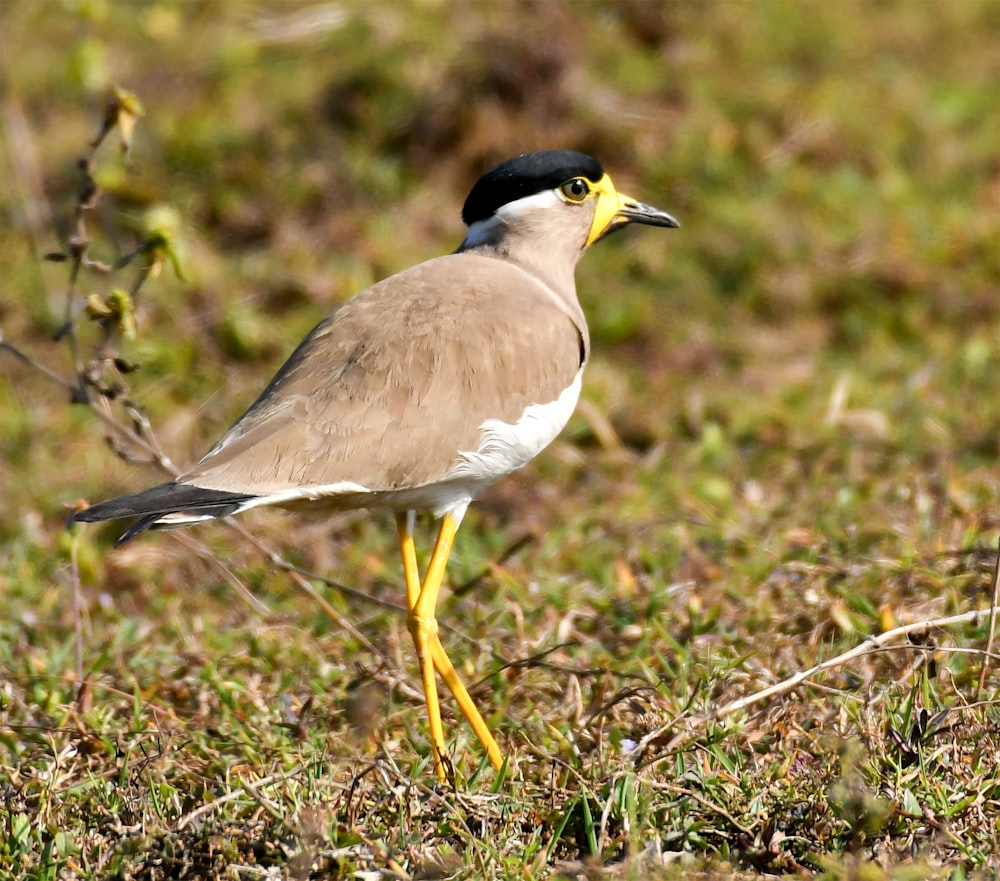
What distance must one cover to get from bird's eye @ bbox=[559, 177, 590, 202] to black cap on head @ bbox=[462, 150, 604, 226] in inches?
0.7

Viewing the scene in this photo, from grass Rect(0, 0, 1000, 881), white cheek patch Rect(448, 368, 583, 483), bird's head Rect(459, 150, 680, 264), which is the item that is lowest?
grass Rect(0, 0, 1000, 881)

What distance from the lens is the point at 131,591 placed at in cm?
536

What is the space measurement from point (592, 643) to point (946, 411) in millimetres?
2469

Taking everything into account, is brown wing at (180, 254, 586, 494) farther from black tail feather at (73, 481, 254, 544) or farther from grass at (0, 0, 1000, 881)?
grass at (0, 0, 1000, 881)

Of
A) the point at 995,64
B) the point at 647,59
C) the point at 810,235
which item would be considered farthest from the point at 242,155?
the point at 995,64

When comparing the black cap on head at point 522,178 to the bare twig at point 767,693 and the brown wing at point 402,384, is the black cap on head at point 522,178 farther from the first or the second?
the bare twig at point 767,693

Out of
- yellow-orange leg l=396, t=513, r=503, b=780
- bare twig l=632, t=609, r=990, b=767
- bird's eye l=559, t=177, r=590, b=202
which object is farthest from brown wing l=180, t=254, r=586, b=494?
bare twig l=632, t=609, r=990, b=767

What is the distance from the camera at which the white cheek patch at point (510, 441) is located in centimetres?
404

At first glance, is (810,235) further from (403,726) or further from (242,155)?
(403,726)

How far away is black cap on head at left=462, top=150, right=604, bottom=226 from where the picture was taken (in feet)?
15.6

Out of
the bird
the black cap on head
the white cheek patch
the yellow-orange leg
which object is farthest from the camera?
the black cap on head

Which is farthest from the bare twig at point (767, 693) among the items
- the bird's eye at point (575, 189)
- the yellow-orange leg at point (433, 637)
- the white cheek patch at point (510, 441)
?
the bird's eye at point (575, 189)

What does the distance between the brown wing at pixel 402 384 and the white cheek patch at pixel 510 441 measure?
0.10 ft

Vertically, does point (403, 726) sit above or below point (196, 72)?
below
